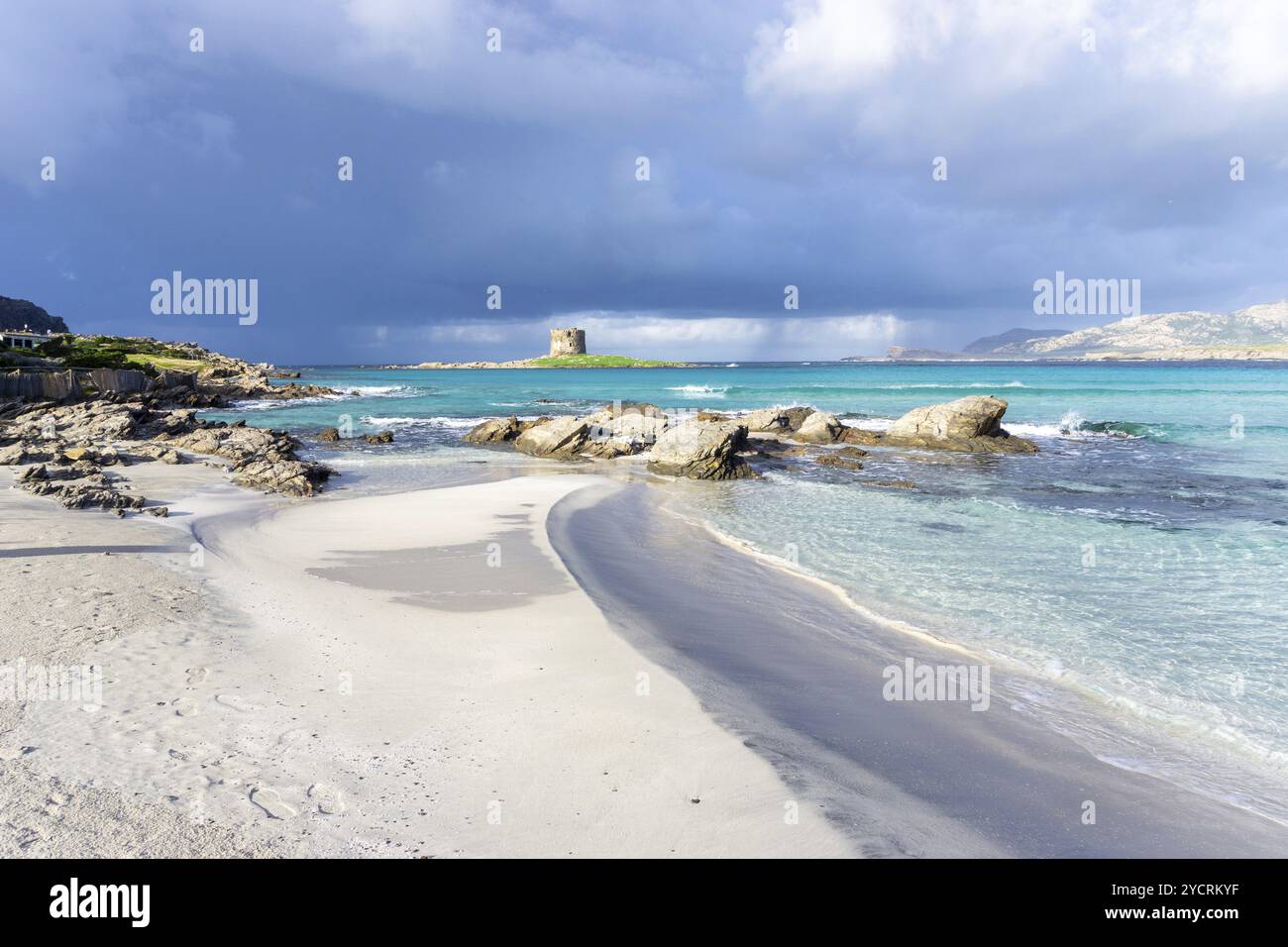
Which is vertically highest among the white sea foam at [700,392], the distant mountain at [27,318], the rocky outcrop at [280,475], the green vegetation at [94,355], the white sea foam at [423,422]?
the distant mountain at [27,318]

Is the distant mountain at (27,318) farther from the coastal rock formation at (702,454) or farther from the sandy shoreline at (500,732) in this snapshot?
the sandy shoreline at (500,732)

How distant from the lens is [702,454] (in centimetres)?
2222

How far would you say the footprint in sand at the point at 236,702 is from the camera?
17.3 ft

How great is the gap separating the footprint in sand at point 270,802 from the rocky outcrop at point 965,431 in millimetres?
29030

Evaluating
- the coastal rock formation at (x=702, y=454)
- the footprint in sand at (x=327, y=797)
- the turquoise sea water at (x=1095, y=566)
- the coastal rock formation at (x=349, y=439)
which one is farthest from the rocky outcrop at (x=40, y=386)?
the footprint in sand at (x=327, y=797)

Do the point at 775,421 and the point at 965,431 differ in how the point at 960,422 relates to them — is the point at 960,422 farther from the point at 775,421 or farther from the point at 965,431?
the point at 775,421

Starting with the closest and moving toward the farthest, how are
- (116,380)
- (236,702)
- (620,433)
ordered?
(236,702), (620,433), (116,380)

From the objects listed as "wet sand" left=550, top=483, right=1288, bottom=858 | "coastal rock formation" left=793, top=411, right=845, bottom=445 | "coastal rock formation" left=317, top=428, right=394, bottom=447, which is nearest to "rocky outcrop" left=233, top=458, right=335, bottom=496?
"wet sand" left=550, top=483, right=1288, bottom=858

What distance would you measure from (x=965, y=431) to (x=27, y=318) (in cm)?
16560

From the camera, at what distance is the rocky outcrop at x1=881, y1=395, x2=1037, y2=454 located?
28281 mm

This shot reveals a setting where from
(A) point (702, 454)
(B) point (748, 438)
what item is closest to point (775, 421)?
(B) point (748, 438)

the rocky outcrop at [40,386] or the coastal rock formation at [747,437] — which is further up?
the rocky outcrop at [40,386]
